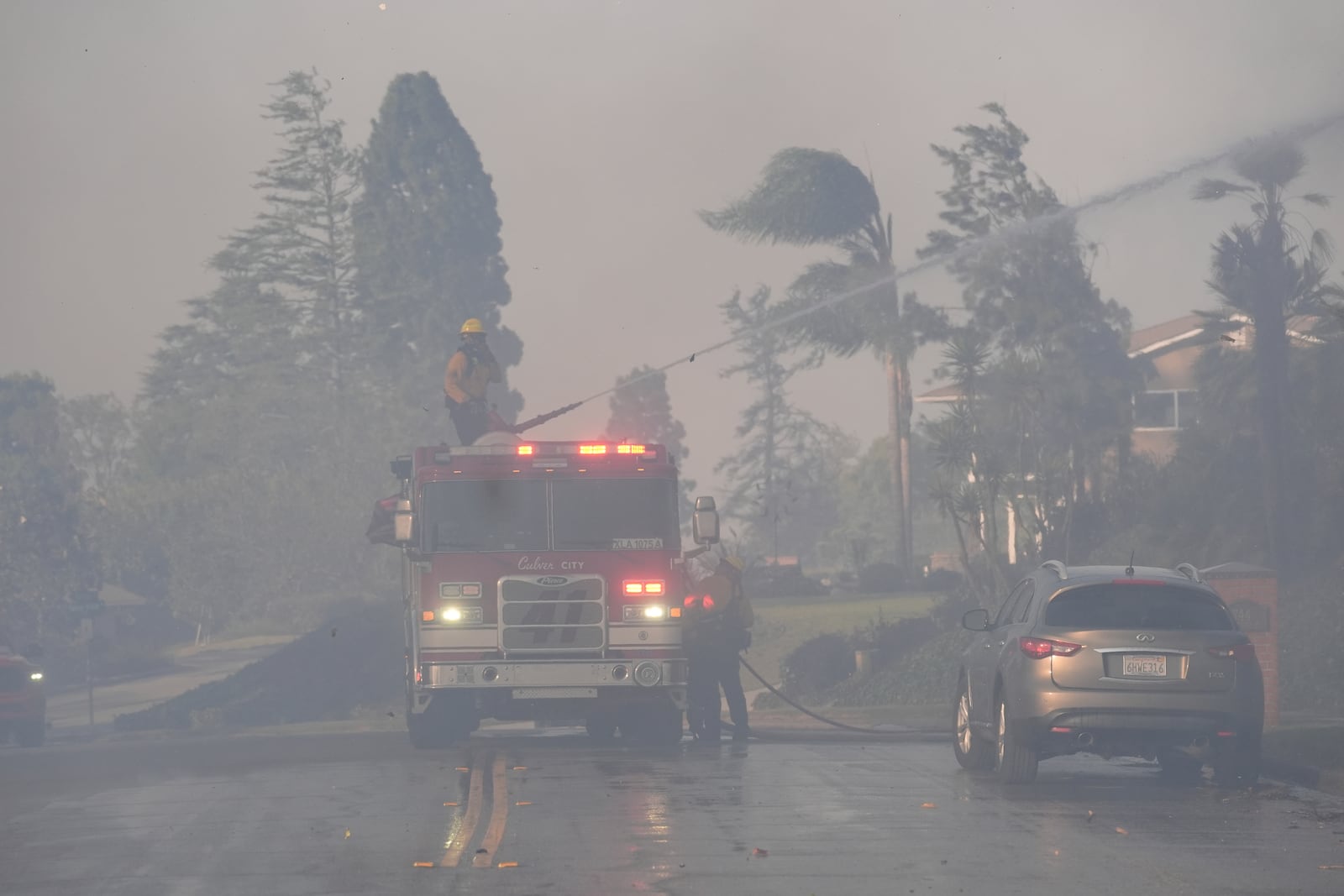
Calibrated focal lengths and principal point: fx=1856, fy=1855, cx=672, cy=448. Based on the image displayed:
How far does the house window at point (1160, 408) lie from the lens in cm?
5066

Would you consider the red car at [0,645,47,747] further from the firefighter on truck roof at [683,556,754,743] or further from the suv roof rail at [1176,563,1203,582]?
the suv roof rail at [1176,563,1203,582]

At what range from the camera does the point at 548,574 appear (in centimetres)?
1764

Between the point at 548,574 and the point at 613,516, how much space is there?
866mm

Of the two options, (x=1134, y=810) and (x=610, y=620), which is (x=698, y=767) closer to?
(x=610, y=620)

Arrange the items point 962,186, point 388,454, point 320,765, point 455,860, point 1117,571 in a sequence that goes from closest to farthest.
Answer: point 455,860 → point 1117,571 → point 320,765 → point 962,186 → point 388,454

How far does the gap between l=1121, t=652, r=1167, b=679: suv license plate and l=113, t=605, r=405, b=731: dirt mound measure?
2255 centimetres

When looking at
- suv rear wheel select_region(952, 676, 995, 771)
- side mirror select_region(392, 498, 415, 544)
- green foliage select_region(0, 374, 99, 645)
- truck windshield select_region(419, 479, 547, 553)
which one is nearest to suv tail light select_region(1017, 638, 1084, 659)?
suv rear wheel select_region(952, 676, 995, 771)

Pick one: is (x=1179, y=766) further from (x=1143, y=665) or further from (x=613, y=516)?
(x=613, y=516)

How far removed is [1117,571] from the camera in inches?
571

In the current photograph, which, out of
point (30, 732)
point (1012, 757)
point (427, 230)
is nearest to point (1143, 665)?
point (1012, 757)

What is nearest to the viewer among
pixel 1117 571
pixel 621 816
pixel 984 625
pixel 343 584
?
pixel 621 816

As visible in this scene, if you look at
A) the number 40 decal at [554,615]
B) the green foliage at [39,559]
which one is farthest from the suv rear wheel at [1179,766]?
the green foliage at [39,559]

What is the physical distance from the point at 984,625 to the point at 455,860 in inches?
261

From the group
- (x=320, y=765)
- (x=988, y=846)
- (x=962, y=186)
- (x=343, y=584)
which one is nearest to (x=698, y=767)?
(x=320, y=765)
